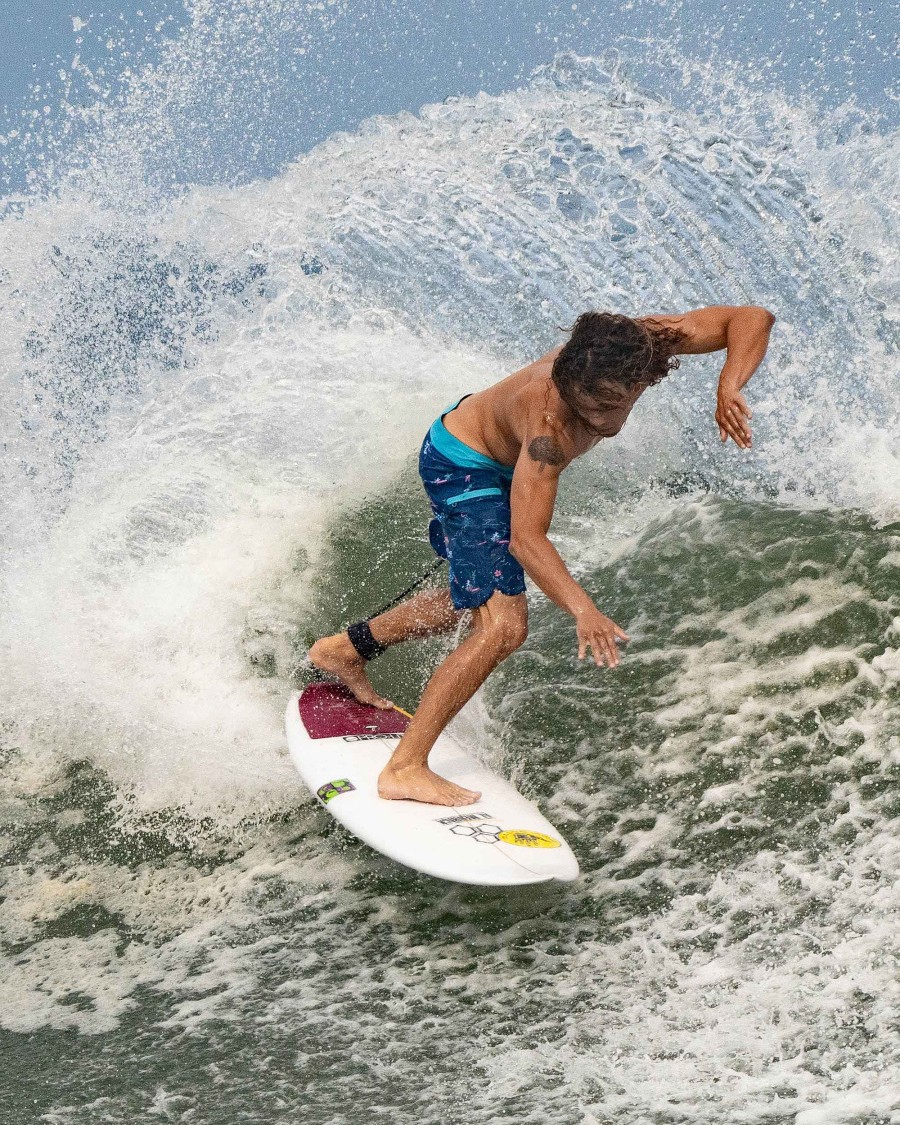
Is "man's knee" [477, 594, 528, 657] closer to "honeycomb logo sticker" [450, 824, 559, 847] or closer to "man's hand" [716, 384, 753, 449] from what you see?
"honeycomb logo sticker" [450, 824, 559, 847]

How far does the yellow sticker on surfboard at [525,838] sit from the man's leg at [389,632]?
0.99 m

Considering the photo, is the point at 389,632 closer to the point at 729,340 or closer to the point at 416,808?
the point at 416,808

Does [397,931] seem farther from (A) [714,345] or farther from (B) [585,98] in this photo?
(B) [585,98]

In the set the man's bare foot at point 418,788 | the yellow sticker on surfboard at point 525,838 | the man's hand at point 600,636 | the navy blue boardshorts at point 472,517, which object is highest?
the navy blue boardshorts at point 472,517

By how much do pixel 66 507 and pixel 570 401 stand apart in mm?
3965

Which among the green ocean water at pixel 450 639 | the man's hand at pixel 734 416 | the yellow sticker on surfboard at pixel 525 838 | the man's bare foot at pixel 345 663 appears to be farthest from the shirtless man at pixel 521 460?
the green ocean water at pixel 450 639

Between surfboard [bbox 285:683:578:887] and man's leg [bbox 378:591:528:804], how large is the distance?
0.19 ft

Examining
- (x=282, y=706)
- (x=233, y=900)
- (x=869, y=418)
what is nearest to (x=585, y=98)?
(x=869, y=418)

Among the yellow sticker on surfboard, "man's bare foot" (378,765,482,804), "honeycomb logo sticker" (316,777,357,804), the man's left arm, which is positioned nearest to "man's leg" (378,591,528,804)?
"man's bare foot" (378,765,482,804)

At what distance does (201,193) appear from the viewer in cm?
806

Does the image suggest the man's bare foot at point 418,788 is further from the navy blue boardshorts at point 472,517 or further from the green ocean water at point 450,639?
the navy blue boardshorts at point 472,517

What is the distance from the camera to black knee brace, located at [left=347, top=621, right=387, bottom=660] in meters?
4.59

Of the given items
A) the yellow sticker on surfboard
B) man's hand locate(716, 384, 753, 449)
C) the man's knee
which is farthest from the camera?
the man's knee

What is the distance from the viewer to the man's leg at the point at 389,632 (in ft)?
14.7
